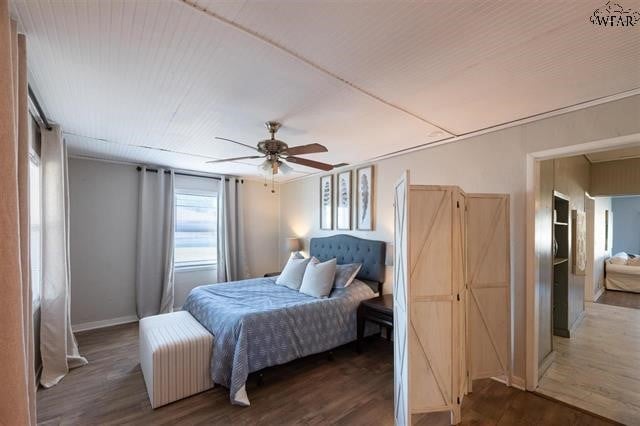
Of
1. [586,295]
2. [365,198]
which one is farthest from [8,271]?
[586,295]

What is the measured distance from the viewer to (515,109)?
7.43 feet

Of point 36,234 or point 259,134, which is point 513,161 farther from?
point 36,234

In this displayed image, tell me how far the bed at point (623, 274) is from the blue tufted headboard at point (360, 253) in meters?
6.43

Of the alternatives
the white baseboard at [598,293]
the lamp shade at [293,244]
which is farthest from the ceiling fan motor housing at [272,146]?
the white baseboard at [598,293]

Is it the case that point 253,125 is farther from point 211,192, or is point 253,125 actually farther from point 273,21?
point 211,192

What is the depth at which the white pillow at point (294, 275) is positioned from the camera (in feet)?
12.1

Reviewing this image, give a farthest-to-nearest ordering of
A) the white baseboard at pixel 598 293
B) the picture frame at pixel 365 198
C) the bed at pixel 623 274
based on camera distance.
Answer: the bed at pixel 623 274 < the white baseboard at pixel 598 293 < the picture frame at pixel 365 198

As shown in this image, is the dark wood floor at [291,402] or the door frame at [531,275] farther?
the door frame at [531,275]

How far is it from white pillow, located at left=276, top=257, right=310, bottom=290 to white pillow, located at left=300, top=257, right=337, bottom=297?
0.51ft

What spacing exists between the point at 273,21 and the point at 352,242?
3.22 meters

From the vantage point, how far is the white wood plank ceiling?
4.17 ft

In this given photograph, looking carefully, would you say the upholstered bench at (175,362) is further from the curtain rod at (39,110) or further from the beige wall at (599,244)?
→ the beige wall at (599,244)

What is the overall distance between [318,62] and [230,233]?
13.5ft

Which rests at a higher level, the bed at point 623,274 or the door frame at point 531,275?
the door frame at point 531,275
